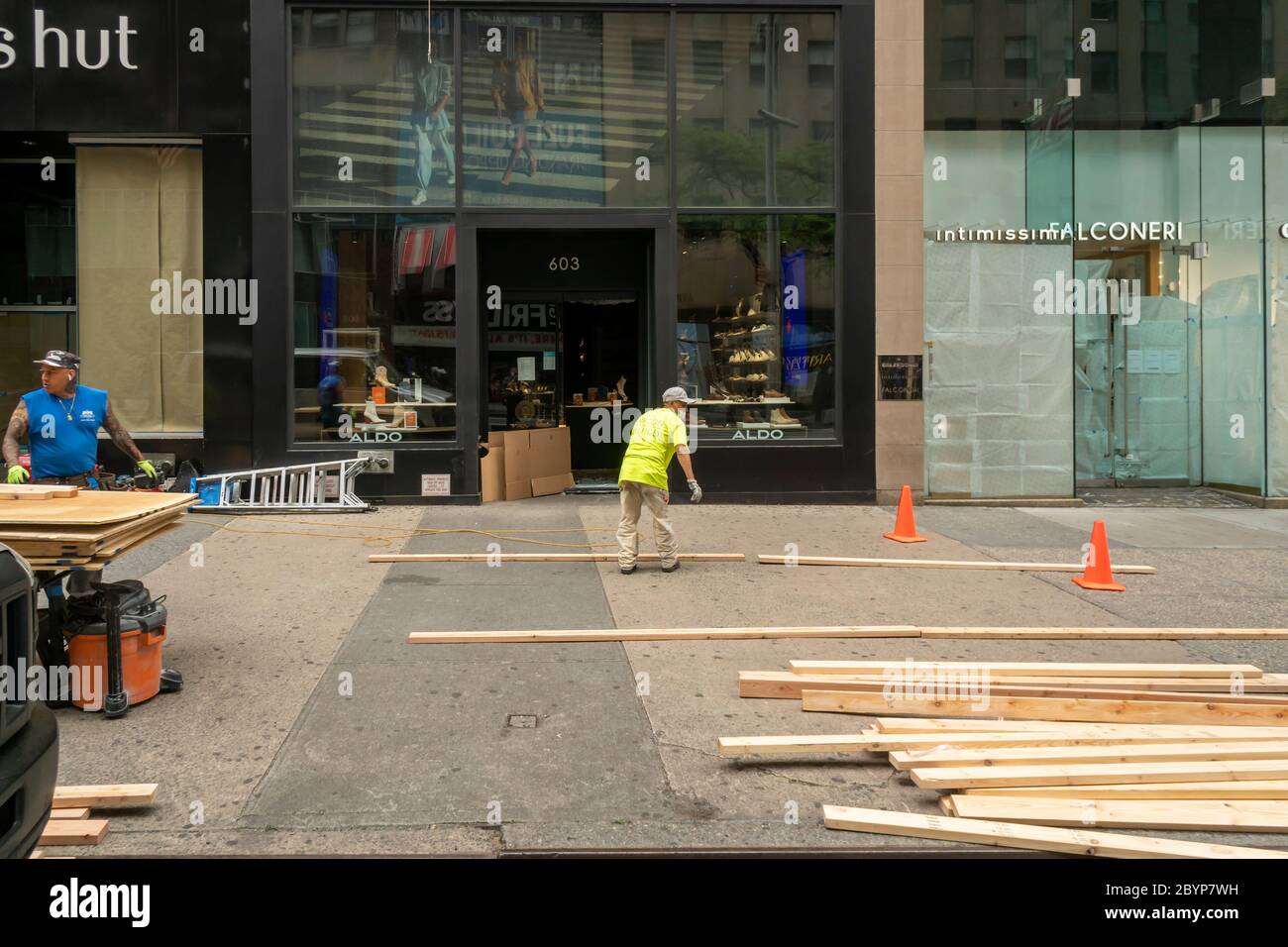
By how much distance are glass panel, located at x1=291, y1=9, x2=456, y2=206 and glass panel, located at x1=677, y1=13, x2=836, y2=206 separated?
3.16 m

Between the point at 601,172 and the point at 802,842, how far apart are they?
1052 cm

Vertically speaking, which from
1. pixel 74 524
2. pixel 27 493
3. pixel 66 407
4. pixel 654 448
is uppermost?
pixel 66 407

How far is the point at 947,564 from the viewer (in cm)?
933

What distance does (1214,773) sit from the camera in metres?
4.42

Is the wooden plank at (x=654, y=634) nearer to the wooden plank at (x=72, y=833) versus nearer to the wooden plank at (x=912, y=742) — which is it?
the wooden plank at (x=912, y=742)

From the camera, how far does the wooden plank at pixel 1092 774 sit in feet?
14.2

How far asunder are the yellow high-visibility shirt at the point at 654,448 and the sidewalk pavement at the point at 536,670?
93cm

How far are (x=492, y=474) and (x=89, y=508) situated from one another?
7.76 metres

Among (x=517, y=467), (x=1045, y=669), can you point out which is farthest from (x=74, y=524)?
(x=517, y=467)

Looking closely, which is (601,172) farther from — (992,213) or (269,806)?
(269,806)

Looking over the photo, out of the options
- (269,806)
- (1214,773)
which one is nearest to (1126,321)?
Result: (1214,773)

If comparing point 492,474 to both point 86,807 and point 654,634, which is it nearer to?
point 654,634

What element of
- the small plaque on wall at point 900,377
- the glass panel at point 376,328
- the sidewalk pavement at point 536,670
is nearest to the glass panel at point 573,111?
the glass panel at point 376,328

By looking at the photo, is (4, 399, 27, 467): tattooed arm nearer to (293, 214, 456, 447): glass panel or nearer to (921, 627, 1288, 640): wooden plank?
(293, 214, 456, 447): glass panel
